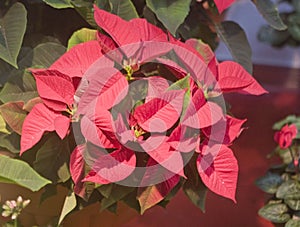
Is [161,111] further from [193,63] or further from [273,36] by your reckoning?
[273,36]

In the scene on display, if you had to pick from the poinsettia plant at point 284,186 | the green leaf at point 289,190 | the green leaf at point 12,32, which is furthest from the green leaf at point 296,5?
the green leaf at point 12,32

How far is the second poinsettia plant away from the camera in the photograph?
559 mm

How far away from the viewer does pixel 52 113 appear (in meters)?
0.58

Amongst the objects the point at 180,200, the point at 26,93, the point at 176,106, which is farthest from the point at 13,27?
the point at 180,200

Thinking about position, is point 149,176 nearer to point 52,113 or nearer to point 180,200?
point 52,113

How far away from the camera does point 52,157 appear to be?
23.9 inches

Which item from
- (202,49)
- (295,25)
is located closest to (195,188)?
(202,49)

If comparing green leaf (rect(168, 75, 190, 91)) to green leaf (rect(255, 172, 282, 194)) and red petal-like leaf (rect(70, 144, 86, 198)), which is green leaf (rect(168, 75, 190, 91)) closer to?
red petal-like leaf (rect(70, 144, 86, 198))

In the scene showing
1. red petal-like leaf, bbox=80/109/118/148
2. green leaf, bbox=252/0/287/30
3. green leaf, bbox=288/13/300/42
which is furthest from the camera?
green leaf, bbox=288/13/300/42

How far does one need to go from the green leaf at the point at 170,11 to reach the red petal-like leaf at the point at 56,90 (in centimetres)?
13

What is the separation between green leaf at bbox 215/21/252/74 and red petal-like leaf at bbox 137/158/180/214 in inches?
9.0

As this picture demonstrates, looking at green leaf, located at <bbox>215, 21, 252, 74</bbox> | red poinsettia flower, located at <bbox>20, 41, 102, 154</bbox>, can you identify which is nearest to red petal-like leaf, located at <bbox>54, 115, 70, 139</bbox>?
red poinsettia flower, located at <bbox>20, 41, 102, 154</bbox>

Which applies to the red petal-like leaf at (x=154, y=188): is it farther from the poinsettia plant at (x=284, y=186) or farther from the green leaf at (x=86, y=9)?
the poinsettia plant at (x=284, y=186)

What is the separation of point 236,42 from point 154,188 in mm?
273
